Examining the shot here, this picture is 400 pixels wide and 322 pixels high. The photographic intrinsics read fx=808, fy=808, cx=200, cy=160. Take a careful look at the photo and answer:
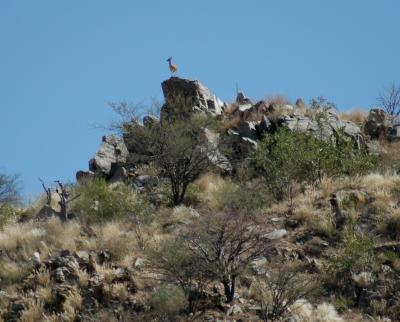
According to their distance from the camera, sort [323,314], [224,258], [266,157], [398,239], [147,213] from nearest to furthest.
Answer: [323,314] → [224,258] → [398,239] → [147,213] → [266,157]

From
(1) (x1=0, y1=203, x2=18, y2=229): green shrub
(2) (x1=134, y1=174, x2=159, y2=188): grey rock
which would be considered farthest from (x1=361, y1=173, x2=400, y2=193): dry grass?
(1) (x1=0, y1=203, x2=18, y2=229): green shrub

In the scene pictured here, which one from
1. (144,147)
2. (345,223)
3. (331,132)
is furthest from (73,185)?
(345,223)

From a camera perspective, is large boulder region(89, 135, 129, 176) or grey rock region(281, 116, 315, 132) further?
large boulder region(89, 135, 129, 176)

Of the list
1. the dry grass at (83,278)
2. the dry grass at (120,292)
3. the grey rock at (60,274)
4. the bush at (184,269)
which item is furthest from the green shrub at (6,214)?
the bush at (184,269)

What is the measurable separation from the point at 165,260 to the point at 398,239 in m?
6.58

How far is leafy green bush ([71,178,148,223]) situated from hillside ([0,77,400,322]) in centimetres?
6

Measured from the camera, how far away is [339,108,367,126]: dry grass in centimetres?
3512

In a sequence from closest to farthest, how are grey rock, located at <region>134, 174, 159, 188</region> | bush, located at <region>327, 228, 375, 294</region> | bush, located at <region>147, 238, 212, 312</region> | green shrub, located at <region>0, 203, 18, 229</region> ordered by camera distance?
1. bush, located at <region>147, 238, 212, 312</region>
2. bush, located at <region>327, 228, 375, 294</region>
3. green shrub, located at <region>0, 203, 18, 229</region>
4. grey rock, located at <region>134, 174, 159, 188</region>

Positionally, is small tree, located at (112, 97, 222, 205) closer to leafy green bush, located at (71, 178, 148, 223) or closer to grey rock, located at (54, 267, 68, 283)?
leafy green bush, located at (71, 178, 148, 223)

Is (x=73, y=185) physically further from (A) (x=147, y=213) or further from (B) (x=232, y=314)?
(B) (x=232, y=314)

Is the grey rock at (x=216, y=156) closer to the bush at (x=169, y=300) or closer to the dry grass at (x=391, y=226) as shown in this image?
the dry grass at (x=391, y=226)

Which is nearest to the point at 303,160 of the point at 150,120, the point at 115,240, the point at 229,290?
the point at 150,120

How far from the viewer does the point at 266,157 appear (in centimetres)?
2783

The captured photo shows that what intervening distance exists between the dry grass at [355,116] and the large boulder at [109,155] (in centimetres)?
958
